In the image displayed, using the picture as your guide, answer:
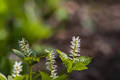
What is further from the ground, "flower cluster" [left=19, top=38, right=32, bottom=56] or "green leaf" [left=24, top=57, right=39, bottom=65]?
"flower cluster" [left=19, top=38, right=32, bottom=56]

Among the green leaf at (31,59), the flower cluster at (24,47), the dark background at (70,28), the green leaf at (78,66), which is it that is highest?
the dark background at (70,28)

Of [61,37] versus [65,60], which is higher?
[61,37]

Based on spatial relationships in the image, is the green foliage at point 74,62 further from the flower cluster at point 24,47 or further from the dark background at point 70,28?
the dark background at point 70,28

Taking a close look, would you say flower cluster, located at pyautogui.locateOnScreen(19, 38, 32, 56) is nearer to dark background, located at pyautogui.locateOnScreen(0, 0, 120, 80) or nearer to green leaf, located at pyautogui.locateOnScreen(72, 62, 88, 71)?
green leaf, located at pyautogui.locateOnScreen(72, 62, 88, 71)

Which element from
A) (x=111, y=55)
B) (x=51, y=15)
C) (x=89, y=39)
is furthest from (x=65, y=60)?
(x=51, y=15)

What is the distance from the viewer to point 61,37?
17.3ft

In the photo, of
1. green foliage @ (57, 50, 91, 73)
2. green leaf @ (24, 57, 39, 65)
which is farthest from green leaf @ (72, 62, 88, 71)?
green leaf @ (24, 57, 39, 65)

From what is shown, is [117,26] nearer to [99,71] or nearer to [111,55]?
[111,55]

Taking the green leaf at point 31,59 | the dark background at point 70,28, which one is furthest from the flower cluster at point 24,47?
the dark background at point 70,28

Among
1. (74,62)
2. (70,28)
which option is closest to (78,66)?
(74,62)

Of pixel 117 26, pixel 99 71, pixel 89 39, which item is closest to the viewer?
pixel 99 71

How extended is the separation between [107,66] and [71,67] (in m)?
3.35

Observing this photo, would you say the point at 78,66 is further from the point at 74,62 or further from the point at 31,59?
the point at 31,59

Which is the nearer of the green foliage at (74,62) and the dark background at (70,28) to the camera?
the green foliage at (74,62)
